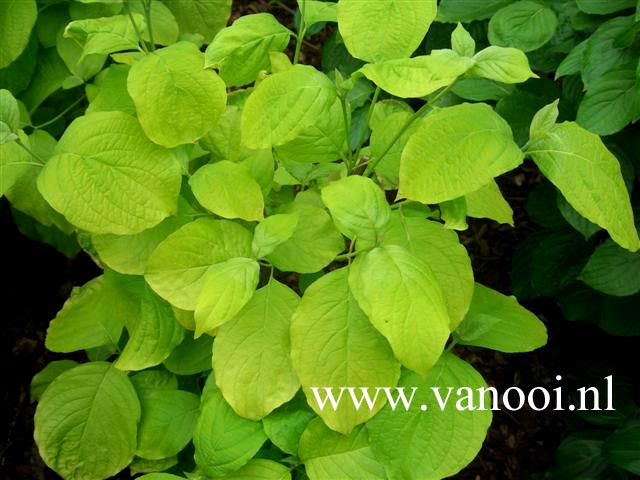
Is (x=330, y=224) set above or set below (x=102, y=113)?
below

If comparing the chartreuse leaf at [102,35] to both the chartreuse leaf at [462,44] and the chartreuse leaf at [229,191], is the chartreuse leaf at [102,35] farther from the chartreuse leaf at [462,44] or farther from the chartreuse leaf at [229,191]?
the chartreuse leaf at [462,44]

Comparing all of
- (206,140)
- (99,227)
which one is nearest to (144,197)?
(99,227)

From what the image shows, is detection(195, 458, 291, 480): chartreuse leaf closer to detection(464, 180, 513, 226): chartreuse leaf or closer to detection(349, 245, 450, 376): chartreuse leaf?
detection(349, 245, 450, 376): chartreuse leaf

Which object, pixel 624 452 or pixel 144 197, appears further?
pixel 624 452

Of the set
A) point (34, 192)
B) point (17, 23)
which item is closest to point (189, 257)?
point (34, 192)

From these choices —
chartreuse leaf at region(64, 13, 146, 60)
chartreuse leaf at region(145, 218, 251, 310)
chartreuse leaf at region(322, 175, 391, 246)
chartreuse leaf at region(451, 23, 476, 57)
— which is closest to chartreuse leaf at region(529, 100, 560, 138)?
chartreuse leaf at region(451, 23, 476, 57)

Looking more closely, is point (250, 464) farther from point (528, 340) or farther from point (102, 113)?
point (102, 113)
